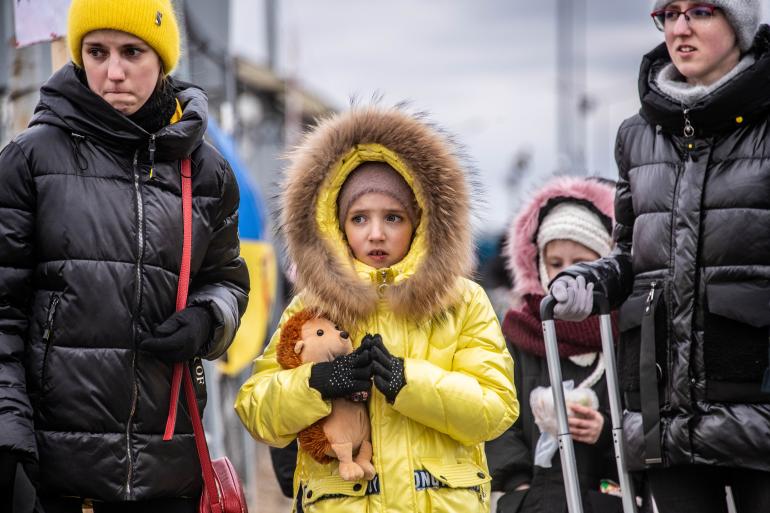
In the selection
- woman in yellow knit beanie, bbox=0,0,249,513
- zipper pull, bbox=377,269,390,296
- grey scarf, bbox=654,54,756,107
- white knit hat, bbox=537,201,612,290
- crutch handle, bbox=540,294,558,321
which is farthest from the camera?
white knit hat, bbox=537,201,612,290

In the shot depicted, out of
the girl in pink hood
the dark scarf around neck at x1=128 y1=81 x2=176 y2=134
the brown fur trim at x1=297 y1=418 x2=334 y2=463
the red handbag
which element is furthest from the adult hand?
the dark scarf around neck at x1=128 y1=81 x2=176 y2=134

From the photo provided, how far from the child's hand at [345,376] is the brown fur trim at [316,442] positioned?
0.49 ft

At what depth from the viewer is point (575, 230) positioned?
5363mm

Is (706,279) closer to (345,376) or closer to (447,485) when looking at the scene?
(447,485)

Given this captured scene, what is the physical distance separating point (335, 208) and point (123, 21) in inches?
37.9

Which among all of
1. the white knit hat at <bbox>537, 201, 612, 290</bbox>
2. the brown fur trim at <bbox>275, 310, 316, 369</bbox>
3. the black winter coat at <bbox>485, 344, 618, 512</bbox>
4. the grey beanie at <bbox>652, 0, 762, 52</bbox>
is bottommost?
the black winter coat at <bbox>485, 344, 618, 512</bbox>

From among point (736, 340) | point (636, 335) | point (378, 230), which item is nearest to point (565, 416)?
point (636, 335)

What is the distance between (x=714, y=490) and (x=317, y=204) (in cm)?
159

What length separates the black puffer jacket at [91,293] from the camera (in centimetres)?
369

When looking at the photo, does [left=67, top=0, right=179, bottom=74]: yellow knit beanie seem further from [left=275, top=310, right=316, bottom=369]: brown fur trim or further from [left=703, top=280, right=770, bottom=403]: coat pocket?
[left=703, top=280, right=770, bottom=403]: coat pocket

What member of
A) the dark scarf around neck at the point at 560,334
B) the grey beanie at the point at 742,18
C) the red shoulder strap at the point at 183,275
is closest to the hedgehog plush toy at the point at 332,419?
the red shoulder strap at the point at 183,275

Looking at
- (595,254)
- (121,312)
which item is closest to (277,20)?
(595,254)

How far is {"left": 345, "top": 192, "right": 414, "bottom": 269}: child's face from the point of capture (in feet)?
14.0

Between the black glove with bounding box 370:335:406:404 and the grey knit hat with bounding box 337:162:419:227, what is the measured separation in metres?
0.57
